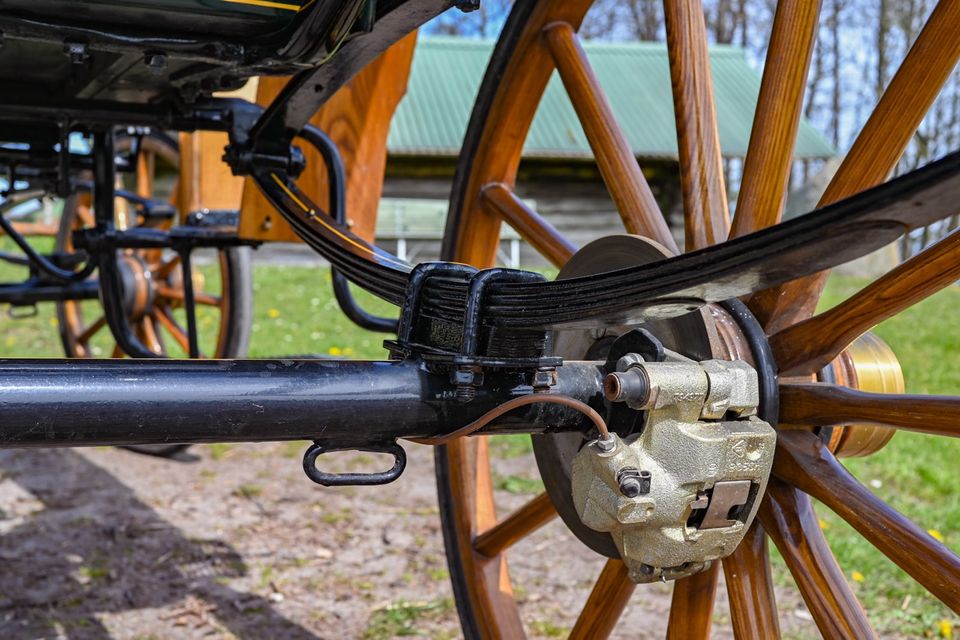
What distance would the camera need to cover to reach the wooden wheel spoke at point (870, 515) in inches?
42.8

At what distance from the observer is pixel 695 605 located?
130 centimetres

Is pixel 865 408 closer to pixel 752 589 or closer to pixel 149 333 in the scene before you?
pixel 752 589

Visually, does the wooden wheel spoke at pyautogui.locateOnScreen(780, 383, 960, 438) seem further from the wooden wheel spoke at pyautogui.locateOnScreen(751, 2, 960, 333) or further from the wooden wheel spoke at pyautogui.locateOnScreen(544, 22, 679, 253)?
the wooden wheel spoke at pyautogui.locateOnScreen(544, 22, 679, 253)

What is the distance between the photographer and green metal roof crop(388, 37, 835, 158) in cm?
1295

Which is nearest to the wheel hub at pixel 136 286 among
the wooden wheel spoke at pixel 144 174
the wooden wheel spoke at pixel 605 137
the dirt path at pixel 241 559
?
the wooden wheel spoke at pixel 144 174

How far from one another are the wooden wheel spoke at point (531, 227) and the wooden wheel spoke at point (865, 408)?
61 centimetres

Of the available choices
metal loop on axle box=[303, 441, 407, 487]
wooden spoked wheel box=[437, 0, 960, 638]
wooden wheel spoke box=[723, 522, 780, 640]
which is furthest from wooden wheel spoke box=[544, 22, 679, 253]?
metal loop on axle box=[303, 441, 407, 487]

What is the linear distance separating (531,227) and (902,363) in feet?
13.4

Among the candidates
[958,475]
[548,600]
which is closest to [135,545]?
[548,600]

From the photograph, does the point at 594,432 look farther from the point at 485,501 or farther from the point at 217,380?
the point at 485,501

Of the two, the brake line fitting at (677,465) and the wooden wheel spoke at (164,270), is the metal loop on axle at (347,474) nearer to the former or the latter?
the brake line fitting at (677,465)

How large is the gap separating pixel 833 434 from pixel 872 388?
0.36 feet

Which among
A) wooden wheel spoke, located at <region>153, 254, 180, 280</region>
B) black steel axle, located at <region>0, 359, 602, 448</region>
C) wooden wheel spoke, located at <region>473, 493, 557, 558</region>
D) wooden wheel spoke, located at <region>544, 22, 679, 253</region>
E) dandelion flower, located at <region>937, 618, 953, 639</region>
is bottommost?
dandelion flower, located at <region>937, 618, 953, 639</region>

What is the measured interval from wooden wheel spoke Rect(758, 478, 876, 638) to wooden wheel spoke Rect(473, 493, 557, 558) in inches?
17.1
